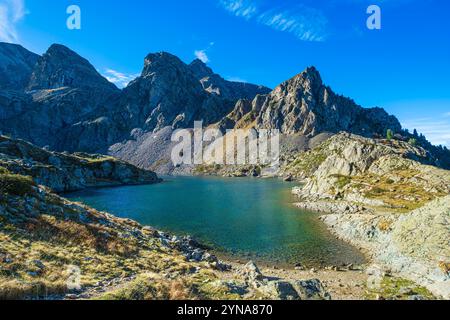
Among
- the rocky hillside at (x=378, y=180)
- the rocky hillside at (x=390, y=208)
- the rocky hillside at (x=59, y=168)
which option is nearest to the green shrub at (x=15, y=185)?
the rocky hillside at (x=390, y=208)

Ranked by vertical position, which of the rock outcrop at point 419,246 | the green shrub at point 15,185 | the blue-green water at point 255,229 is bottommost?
the blue-green water at point 255,229

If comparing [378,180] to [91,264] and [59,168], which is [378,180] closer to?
[91,264]

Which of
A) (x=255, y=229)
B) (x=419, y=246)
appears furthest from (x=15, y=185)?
(x=419, y=246)

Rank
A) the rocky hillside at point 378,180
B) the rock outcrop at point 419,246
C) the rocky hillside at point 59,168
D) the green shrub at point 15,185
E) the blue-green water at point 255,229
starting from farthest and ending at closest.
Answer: the rocky hillside at point 59,168, the rocky hillside at point 378,180, the blue-green water at point 255,229, the green shrub at point 15,185, the rock outcrop at point 419,246

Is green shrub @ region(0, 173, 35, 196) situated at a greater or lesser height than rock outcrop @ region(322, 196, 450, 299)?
greater

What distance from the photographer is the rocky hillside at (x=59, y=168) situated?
123969mm

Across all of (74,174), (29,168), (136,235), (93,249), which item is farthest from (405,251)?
(74,174)

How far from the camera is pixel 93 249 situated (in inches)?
1085

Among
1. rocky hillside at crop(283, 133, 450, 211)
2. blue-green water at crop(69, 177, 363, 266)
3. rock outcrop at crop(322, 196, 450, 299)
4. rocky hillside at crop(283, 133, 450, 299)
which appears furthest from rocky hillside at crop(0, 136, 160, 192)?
rocky hillside at crop(283, 133, 450, 211)

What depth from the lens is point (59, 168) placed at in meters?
144

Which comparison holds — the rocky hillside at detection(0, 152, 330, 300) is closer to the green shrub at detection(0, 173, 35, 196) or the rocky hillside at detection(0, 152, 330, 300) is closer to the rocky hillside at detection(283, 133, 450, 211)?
the green shrub at detection(0, 173, 35, 196)

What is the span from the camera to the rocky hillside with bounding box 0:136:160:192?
124 meters

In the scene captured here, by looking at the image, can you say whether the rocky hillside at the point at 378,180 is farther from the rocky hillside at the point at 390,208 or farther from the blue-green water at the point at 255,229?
the blue-green water at the point at 255,229
